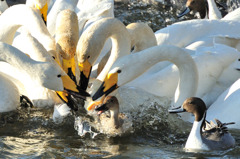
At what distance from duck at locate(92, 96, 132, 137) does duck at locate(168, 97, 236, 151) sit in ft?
2.50

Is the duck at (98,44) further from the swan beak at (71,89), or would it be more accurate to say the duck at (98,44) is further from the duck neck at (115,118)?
the duck neck at (115,118)

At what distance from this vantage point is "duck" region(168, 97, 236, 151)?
279 inches

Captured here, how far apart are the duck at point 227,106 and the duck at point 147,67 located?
33cm

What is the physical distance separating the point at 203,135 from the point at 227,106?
2.56 ft

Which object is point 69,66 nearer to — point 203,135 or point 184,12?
point 203,135

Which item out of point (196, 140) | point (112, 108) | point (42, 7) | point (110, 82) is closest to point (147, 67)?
point (110, 82)

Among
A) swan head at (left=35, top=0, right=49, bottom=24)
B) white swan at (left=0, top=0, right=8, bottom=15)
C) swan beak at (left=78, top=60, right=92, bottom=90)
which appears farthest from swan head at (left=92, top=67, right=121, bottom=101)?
white swan at (left=0, top=0, right=8, bottom=15)

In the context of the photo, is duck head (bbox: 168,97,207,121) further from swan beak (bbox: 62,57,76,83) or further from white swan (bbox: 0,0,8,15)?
white swan (bbox: 0,0,8,15)

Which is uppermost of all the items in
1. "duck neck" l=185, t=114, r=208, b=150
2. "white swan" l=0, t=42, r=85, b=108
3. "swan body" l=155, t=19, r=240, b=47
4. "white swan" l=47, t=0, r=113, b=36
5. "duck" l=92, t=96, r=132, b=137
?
"white swan" l=47, t=0, r=113, b=36

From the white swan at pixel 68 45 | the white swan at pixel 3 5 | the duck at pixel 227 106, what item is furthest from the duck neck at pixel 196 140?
the white swan at pixel 3 5

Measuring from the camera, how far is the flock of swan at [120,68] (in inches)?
295

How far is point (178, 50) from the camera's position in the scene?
8039 mm

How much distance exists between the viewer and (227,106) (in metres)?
7.91

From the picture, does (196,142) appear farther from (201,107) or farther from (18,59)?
(18,59)
